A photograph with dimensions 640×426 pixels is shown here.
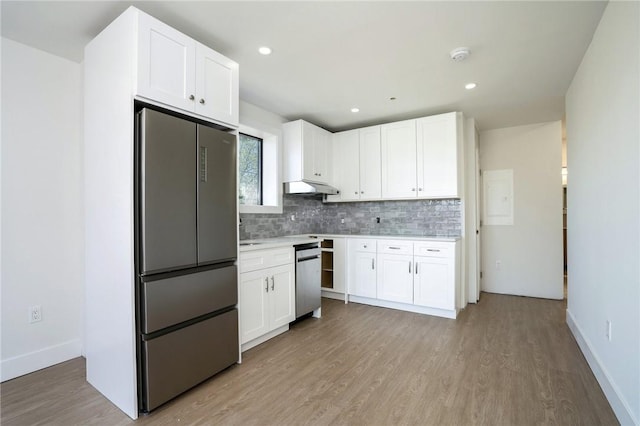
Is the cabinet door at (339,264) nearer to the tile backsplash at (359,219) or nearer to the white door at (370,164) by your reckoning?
the tile backsplash at (359,219)

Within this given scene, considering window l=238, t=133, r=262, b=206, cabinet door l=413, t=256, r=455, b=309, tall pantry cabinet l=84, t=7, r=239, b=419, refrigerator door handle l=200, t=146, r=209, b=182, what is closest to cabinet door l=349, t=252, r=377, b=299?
cabinet door l=413, t=256, r=455, b=309

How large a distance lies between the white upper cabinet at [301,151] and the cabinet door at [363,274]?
1.21 meters

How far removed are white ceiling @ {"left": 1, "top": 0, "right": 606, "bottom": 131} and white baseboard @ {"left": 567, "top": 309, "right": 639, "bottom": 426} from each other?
7.66ft

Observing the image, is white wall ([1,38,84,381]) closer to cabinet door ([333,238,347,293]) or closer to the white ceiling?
the white ceiling

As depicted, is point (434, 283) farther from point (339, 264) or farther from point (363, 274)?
point (339, 264)

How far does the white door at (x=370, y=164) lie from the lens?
167 inches

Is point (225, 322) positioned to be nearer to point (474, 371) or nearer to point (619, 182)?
point (474, 371)

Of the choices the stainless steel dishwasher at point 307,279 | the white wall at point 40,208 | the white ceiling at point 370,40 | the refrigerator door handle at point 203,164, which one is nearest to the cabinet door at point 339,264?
the stainless steel dishwasher at point 307,279

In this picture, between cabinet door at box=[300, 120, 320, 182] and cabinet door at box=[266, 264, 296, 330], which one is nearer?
cabinet door at box=[266, 264, 296, 330]

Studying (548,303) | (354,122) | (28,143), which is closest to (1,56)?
(28,143)

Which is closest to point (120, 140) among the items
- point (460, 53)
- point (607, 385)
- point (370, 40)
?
point (370, 40)

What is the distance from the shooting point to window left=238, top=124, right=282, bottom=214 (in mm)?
3816

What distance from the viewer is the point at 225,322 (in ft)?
7.52

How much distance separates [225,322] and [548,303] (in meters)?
4.21
